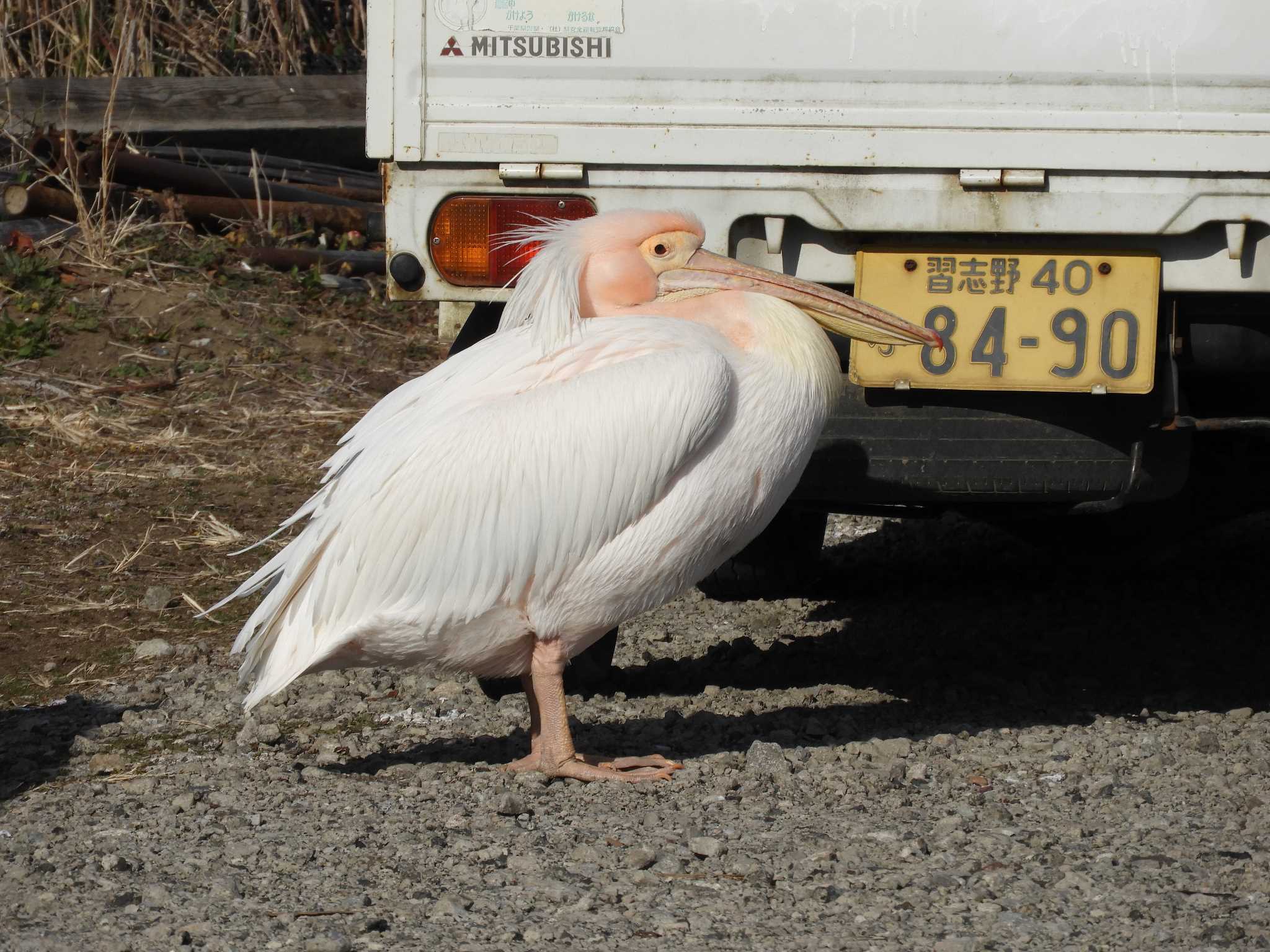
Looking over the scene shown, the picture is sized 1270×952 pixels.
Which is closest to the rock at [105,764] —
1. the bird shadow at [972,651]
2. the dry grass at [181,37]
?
the bird shadow at [972,651]

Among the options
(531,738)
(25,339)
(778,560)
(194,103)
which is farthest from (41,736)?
(194,103)

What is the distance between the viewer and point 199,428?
6.78 meters

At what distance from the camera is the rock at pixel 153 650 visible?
454cm

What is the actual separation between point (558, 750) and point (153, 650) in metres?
1.58

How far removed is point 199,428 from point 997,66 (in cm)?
416

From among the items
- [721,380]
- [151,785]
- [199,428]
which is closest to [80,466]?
[199,428]

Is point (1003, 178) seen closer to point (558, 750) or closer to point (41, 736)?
point (558, 750)

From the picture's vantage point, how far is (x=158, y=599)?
4977 mm

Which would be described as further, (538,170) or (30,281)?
(30,281)

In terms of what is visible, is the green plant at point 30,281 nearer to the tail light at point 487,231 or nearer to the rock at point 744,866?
the tail light at point 487,231

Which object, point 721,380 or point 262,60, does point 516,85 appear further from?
point 262,60

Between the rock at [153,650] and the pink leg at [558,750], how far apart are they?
1407mm

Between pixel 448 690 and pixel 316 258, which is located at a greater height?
pixel 316 258

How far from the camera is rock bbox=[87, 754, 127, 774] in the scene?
3629 mm
